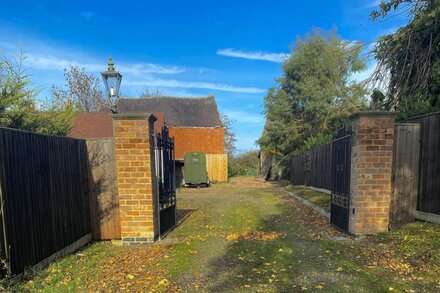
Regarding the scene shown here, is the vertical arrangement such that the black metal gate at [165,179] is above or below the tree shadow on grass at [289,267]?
above

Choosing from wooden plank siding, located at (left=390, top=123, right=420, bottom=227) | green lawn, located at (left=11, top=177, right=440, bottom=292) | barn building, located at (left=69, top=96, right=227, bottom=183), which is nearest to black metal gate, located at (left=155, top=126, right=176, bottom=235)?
green lawn, located at (left=11, top=177, right=440, bottom=292)

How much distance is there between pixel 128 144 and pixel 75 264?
222 cm

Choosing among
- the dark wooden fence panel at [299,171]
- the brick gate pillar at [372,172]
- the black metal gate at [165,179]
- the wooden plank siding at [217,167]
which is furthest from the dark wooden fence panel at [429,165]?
the wooden plank siding at [217,167]

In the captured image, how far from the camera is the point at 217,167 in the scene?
2561cm

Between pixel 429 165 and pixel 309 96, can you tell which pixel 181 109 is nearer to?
pixel 309 96

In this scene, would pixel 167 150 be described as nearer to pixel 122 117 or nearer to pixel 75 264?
pixel 122 117

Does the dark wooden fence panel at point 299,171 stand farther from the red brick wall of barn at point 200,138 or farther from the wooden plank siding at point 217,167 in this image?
the red brick wall of barn at point 200,138

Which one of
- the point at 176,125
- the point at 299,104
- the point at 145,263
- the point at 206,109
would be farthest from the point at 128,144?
the point at 206,109

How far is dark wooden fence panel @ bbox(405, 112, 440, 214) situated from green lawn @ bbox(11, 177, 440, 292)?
1.60 ft

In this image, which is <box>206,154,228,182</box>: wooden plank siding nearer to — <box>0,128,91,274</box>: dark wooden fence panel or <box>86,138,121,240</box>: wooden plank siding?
<box>86,138,121,240</box>: wooden plank siding

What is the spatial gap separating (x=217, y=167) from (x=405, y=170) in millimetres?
20059

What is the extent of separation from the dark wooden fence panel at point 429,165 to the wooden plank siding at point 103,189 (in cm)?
595

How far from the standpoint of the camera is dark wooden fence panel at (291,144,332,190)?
1135 centimetres

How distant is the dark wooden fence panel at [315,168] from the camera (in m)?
11.4
